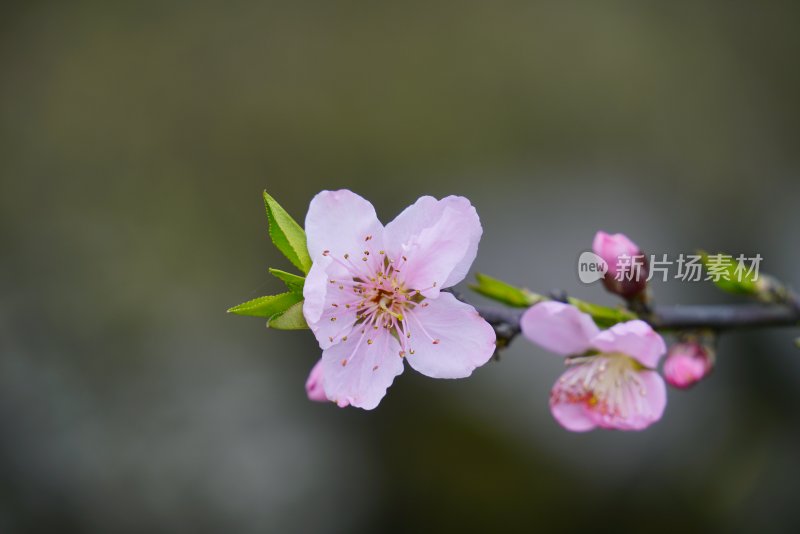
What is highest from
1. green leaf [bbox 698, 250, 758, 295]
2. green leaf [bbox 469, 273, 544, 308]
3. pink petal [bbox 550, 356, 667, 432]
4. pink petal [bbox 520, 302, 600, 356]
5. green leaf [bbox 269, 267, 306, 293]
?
green leaf [bbox 698, 250, 758, 295]

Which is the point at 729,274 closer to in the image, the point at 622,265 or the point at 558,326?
the point at 622,265

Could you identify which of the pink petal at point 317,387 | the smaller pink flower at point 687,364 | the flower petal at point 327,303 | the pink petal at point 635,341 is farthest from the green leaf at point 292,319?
the smaller pink flower at point 687,364

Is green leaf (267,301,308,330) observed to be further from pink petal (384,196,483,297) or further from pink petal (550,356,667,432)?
pink petal (550,356,667,432)

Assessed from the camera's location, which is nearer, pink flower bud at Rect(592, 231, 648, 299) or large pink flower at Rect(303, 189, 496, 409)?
large pink flower at Rect(303, 189, 496, 409)

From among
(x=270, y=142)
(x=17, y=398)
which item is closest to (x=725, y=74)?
(x=270, y=142)

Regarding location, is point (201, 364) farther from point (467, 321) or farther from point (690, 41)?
point (690, 41)

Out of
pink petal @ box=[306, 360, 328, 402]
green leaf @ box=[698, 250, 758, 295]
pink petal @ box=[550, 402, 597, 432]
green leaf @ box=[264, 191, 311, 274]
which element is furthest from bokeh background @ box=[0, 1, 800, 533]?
green leaf @ box=[264, 191, 311, 274]
